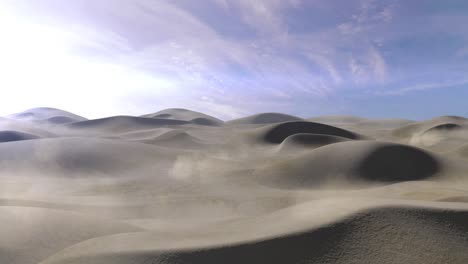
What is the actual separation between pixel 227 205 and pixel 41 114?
127 metres

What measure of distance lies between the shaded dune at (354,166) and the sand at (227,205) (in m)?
0.11

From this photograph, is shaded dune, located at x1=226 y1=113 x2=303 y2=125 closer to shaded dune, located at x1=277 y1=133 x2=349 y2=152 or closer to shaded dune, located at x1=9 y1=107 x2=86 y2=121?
shaded dune, located at x1=9 y1=107 x2=86 y2=121

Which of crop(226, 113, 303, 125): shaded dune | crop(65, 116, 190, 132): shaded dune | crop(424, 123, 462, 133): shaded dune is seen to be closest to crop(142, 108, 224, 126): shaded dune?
crop(226, 113, 303, 125): shaded dune

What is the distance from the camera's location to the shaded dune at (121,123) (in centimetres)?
8038

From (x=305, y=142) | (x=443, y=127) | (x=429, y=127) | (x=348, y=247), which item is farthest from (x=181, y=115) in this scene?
(x=348, y=247)

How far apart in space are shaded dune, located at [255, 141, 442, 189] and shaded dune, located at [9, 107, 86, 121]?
4405 inches

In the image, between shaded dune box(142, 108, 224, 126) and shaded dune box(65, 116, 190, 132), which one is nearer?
shaded dune box(65, 116, 190, 132)

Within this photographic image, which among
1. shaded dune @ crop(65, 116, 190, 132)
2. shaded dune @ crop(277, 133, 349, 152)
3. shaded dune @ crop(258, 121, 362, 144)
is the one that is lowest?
shaded dune @ crop(277, 133, 349, 152)

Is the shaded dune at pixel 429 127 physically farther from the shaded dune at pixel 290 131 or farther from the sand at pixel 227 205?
the sand at pixel 227 205

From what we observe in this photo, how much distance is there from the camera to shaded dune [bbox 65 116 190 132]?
80.4 metres

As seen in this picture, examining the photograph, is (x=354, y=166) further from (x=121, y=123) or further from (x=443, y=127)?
(x=121, y=123)

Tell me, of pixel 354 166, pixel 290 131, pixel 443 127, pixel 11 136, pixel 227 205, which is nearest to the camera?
pixel 227 205

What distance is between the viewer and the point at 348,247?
6609mm

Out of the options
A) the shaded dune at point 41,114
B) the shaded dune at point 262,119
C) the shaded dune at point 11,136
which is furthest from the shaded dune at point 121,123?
the shaded dune at point 41,114
